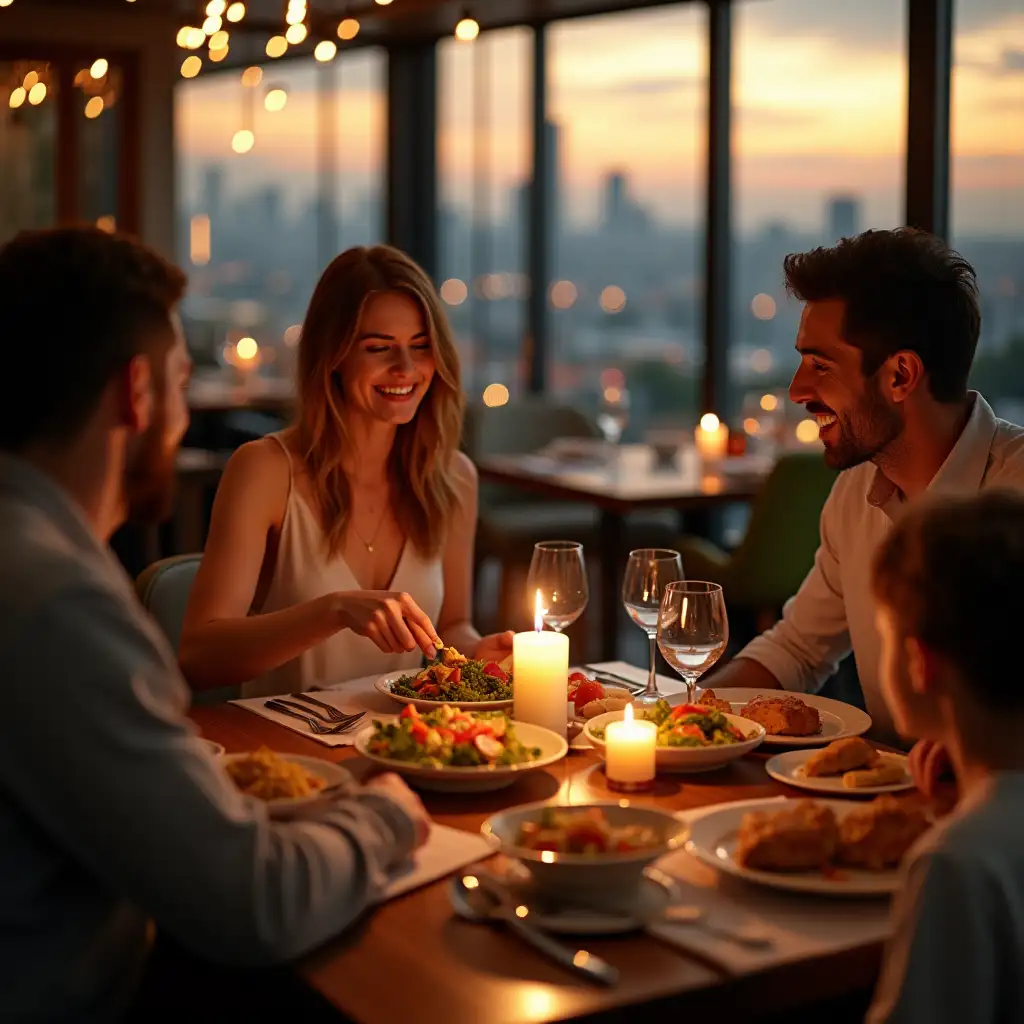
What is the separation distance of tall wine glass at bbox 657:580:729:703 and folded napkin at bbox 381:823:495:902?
1.46 ft

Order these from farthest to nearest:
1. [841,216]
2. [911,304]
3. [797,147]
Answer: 1. [797,147]
2. [841,216]
3. [911,304]

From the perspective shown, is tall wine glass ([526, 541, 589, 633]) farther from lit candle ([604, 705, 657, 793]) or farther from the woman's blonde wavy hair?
the woman's blonde wavy hair

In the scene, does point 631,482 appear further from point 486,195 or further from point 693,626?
point 486,195

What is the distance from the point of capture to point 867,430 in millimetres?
2436

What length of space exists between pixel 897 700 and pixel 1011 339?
422 centimetres

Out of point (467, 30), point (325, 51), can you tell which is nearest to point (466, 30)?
point (467, 30)

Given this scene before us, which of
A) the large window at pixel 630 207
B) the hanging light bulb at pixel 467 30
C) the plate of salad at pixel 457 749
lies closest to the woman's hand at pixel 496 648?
the plate of salad at pixel 457 749

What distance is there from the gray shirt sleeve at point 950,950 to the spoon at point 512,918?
270 millimetres

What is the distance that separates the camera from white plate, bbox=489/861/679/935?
1487 mm

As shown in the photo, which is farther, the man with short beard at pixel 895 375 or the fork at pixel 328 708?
the man with short beard at pixel 895 375

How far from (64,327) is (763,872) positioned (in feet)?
2.99

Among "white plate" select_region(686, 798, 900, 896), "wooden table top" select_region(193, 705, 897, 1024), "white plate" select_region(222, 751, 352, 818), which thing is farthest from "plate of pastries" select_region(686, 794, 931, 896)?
"white plate" select_region(222, 751, 352, 818)

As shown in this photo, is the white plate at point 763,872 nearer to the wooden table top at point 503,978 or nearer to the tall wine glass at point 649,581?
the wooden table top at point 503,978

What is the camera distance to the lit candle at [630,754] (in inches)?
76.0
